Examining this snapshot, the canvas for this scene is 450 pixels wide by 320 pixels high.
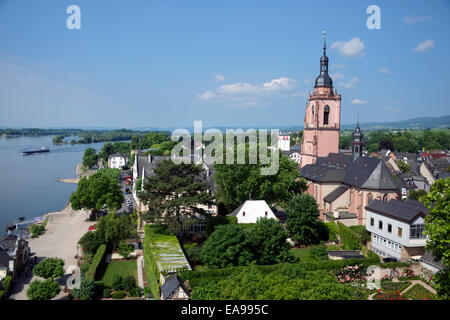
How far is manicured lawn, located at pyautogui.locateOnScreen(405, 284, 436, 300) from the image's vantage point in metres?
19.9

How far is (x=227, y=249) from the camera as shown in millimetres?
21047

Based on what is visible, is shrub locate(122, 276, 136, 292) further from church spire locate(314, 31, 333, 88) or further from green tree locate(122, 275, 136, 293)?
church spire locate(314, 31, 333, 88)

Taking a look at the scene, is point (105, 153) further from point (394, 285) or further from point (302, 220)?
point (394, 285)

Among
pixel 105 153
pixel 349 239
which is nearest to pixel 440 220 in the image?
pixel 349 239

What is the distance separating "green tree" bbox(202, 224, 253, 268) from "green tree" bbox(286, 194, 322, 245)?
26.3 ft

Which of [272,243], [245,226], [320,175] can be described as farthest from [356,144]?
[272,243]

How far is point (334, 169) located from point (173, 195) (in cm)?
2028

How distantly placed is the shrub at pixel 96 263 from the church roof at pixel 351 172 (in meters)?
22.9

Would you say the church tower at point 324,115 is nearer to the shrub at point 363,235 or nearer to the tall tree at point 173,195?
the shrub at point 363,235

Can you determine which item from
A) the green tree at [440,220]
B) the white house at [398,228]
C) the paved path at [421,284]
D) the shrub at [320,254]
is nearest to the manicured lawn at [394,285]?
the paved path at [421,284]

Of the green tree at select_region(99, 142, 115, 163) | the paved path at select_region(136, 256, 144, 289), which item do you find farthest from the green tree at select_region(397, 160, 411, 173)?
the green tree at select_region(99, 142, 115, 163)

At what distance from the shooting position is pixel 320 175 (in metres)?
39.8

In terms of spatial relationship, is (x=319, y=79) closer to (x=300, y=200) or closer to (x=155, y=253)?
(x=300, y=200)

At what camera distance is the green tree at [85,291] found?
20.1 meters
